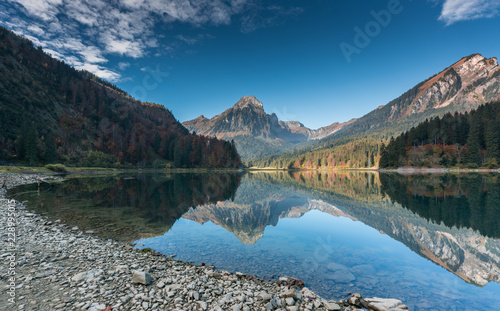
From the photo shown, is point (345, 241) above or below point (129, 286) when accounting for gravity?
below

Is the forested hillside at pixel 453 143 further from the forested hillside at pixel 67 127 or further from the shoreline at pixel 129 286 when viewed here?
the shoreline at pixel 129 286

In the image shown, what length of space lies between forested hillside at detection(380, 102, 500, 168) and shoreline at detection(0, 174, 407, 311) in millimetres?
131023

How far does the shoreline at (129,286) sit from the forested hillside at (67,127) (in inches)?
3934

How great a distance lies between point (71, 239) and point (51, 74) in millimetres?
222758

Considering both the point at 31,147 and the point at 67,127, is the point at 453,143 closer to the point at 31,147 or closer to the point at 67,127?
the point at 31,147

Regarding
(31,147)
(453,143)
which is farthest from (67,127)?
(453,143)

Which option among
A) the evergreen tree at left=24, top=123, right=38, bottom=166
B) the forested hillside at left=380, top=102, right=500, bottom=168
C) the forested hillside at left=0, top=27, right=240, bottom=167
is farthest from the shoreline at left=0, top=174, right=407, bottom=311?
the forested hillside at left=380, top=102, right=500, bottom=168

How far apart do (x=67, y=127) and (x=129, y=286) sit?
16024 centimetres

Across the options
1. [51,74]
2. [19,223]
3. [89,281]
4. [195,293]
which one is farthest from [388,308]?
[51,74]

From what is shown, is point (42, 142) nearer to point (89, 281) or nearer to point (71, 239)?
point (71, 239)

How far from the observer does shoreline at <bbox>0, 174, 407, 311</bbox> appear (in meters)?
6.34

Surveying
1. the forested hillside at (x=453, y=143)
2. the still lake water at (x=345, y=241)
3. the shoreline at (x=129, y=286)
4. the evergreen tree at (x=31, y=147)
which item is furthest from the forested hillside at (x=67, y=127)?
the forested hillside at (x=453, y=143)

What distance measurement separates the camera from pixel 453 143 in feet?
348

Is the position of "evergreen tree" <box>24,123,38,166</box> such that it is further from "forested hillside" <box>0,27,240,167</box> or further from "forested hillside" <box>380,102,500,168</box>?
"forested hillside" <box>380,102,500,168</box>
